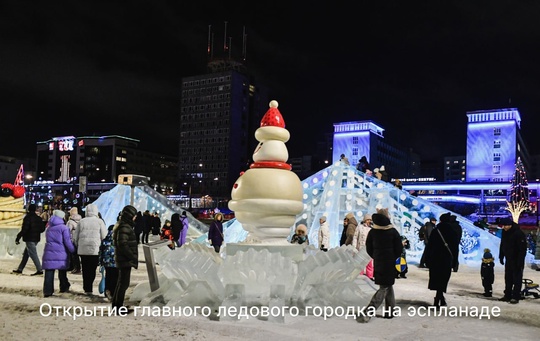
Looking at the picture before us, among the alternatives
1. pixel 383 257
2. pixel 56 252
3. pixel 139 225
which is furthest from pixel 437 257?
pixel 139 225

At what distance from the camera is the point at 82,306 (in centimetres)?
766

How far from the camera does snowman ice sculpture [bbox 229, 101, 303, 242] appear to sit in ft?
28.3

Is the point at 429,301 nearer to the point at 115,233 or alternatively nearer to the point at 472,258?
the point at 115,233

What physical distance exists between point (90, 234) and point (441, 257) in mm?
6313

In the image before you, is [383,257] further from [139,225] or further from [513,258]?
[139,225]

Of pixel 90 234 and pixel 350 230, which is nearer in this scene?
pixel 90 234

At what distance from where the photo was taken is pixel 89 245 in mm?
8914

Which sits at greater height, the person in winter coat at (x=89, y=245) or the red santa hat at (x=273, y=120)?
the red santa hat at (x=273, y=120)

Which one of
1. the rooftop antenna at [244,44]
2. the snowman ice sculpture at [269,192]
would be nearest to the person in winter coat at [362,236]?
the snowman ice sculpture at [269,192]

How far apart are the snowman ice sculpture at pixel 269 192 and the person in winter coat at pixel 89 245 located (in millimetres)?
2581

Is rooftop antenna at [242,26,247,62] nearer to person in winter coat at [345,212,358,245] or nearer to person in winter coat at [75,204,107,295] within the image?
person in winter coat at [345,212,358,245]

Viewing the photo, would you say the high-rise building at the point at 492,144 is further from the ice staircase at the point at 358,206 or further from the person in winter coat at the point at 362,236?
the person in winter coat at the point at 362,236

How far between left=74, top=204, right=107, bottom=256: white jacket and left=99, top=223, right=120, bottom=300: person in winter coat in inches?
27.5

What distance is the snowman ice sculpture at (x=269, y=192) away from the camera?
8.64 m
